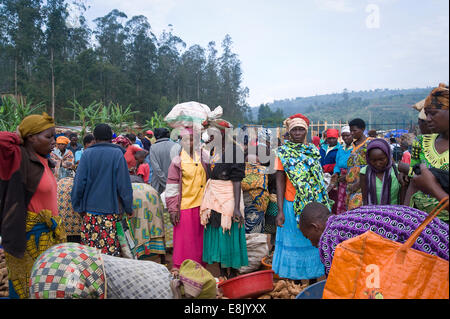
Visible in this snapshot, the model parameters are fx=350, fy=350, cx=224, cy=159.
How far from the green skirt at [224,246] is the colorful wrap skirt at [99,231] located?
1047mm

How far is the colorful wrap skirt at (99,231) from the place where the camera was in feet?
12.3

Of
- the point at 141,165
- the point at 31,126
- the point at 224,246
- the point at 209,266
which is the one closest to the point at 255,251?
the point at 224,246

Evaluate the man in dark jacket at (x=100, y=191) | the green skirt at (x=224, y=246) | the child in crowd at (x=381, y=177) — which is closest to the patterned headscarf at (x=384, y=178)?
the child in crowd at (x=381, y=177)

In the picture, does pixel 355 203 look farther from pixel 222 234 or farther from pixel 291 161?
pixel 222 234

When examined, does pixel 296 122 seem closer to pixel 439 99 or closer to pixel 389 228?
pixel 389 228

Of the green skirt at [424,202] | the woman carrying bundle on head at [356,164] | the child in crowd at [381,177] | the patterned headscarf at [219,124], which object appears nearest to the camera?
the green skirt at [424,202]

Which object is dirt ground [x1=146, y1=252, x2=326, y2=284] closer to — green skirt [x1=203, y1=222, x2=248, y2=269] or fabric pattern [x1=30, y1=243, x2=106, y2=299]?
green skirt [x1=203, y1=222, x2=248, y2=269]

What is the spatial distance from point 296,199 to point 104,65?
42977mm

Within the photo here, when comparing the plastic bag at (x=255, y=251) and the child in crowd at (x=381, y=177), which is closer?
the child in crowd at (x=381, y=177)

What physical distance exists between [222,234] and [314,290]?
74.0 inches

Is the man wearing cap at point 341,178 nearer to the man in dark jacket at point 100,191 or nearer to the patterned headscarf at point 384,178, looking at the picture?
the patterned headscarf at point 384,178

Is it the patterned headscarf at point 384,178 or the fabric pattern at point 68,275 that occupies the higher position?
the patterned headscarf at point 384,178

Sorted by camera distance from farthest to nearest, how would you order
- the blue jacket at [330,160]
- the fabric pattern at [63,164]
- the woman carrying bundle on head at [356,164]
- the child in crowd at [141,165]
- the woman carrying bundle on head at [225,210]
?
the fabric pattern at [63,164]
the blue jacket at [330,160]
the child in crowd at [141,165]
the woman carrying bundle on head at [356,164]
the woman carrying bundle on head at [225,210]

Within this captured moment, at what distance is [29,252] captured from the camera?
2730mm
